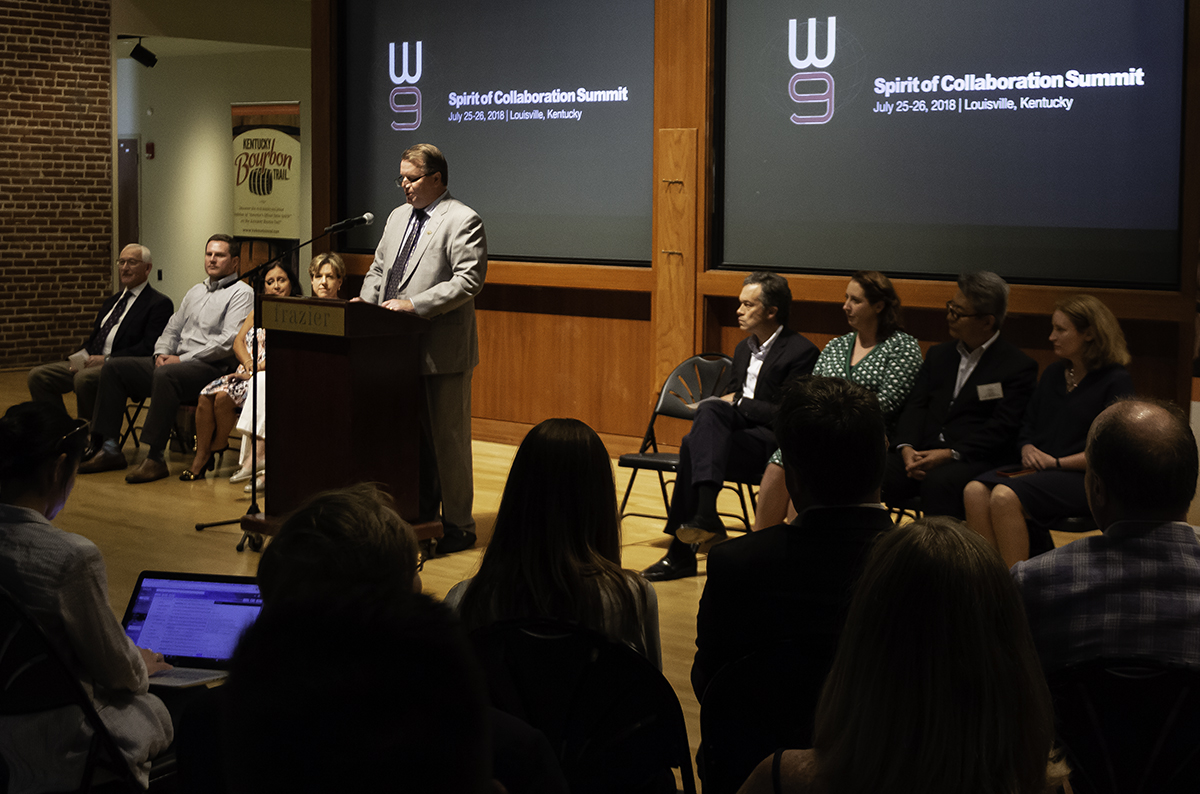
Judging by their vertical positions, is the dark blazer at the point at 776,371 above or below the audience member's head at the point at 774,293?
below

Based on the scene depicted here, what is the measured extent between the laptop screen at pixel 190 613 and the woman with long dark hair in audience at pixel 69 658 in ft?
0.88

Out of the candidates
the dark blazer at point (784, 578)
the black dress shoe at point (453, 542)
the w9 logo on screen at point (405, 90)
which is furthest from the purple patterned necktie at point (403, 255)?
the dark blazer at point (784, 578)

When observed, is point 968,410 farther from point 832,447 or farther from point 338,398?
point 832,447

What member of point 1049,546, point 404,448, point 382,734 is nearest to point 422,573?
point 404,448

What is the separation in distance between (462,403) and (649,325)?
2392 mm

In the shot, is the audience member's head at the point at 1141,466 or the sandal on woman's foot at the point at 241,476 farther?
the sandal on woman's foot at the point at 241,476

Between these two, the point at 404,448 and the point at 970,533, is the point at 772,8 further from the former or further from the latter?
the point at 970,533

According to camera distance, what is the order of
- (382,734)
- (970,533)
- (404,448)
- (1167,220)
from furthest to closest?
(1167,220)
(404,448)
(970,533)
(382,734)

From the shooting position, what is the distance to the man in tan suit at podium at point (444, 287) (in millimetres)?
4973

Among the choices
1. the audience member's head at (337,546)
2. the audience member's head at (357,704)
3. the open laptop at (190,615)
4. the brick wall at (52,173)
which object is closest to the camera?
the audience member's head at (357,704)

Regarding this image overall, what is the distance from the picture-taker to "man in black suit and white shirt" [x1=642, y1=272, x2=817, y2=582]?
4762 mm

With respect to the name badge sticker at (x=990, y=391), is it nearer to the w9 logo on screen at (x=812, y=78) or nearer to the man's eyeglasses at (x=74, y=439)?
the w9 logo on screen at (x=812, y=78)

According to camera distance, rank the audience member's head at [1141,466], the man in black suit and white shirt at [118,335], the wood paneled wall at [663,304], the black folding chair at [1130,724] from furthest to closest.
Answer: the man in black suit and white shirt at [118,335], the wood paneled wall at [663,304], the audience member's head at [1141,466], the black folding chair at [1130,724]

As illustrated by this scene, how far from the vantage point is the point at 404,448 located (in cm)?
480
